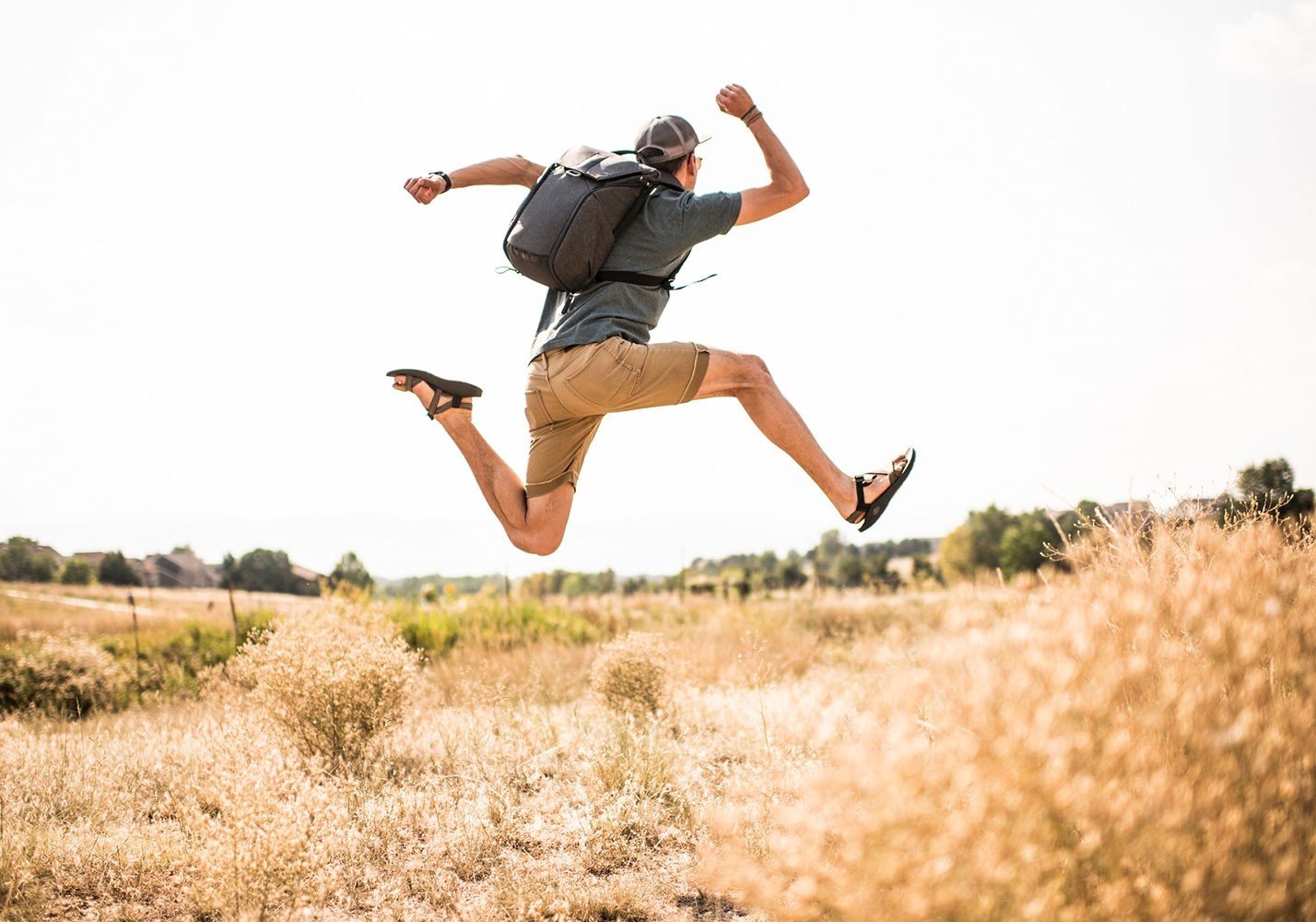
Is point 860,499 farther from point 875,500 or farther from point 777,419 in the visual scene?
point 777,419

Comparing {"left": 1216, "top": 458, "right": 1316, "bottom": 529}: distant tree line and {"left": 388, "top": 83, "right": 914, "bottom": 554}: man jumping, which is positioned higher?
{"left": 388, "top": 83, "right": 914, "bottom": 554}: man jumping

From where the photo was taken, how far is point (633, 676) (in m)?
Answer: 6.61

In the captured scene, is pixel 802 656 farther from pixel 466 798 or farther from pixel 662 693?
pixel 466 798

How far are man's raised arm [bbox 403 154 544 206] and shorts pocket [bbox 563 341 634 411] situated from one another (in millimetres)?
1144

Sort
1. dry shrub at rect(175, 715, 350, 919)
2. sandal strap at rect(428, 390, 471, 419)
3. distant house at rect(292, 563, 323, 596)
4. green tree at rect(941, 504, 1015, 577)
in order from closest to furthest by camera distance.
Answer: dry shrub at rect(175, 715, 350, 919) < sandal strap at rect(428, 390, 471, 419) < distant house at rect(292, 563, 323, 596) < green tree at rect(941, 504, 1015, 577)

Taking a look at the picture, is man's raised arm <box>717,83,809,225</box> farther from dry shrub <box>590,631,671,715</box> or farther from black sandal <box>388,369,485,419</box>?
dry shrub <box>590,631,671,715</box>

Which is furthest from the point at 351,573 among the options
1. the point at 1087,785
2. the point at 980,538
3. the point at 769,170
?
the point at 980,538

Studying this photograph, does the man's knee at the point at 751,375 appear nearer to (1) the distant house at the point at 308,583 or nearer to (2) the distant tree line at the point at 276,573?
(1) the distant house at the point at 308,583

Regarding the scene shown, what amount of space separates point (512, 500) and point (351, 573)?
9.36 metres

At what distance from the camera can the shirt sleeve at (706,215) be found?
4027 mm

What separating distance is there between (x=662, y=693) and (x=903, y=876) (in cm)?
449

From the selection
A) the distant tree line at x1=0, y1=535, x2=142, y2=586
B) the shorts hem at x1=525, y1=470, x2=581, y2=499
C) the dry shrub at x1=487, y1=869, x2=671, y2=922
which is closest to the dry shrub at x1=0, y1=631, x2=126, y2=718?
the distant tree line at x1=0, y1=535, x2=142, y2=586

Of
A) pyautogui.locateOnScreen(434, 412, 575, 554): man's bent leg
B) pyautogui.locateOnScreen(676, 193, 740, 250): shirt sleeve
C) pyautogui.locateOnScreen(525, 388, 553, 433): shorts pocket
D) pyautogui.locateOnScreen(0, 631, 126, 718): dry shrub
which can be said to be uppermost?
pyautogui.locateOnScreen(676, 193, 740, 250): shirt sleeve

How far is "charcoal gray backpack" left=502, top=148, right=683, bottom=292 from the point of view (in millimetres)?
4020
